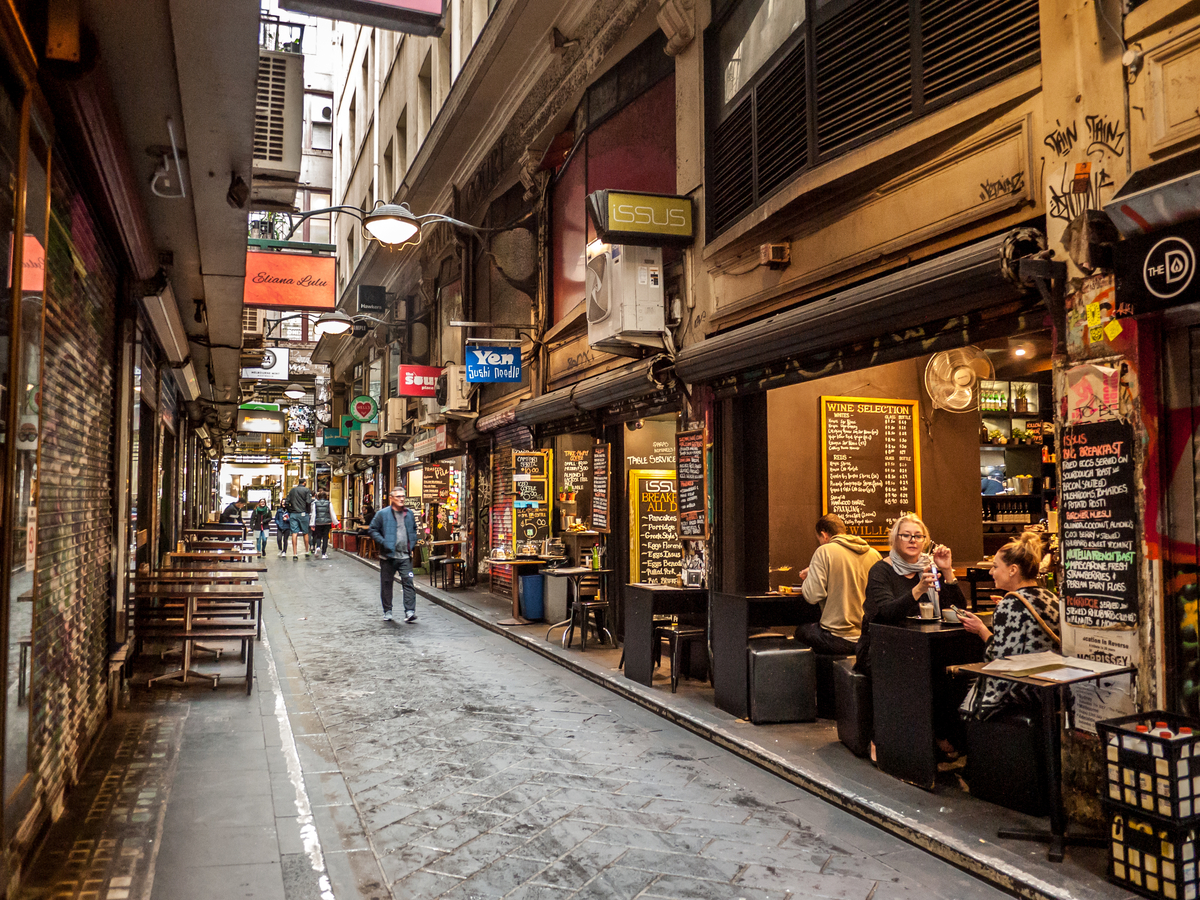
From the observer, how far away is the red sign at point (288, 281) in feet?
35.4

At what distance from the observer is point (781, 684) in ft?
23.6

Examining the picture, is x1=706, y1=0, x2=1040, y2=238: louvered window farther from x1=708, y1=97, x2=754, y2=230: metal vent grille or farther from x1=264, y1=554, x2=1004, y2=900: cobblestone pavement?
x1=264, y1=554, x2=1004, y2=900: cobblestone pavement

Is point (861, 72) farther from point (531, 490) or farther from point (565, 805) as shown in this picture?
point (531, 490)

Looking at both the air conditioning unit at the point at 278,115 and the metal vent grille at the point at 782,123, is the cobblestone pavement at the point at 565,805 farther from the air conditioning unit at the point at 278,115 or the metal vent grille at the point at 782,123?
the metal vent grille at the point at 782,123

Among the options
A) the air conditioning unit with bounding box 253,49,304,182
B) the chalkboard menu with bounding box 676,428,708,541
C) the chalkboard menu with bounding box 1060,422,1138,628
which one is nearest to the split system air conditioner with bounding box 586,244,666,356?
the chalkboard menu with bounding box 676,428,708,541

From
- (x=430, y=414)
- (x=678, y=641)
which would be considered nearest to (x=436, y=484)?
(x=430, y=414)

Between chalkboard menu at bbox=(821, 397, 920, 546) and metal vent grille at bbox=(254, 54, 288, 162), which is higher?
metal vent grille at bbox=(254, 54, 288, 162)

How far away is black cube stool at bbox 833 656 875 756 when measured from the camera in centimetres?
614

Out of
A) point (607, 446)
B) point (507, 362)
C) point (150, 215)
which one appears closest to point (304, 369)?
point (507, 362)

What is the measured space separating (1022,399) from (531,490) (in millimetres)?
7337

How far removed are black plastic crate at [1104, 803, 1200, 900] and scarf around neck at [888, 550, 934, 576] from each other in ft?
7.75

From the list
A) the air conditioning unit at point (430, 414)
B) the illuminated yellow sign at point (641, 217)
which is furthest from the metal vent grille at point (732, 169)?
the air conditioning unit at point (430, 414)

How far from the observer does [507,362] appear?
14867mm

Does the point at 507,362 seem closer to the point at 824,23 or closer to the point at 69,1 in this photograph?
the point at 824,23
